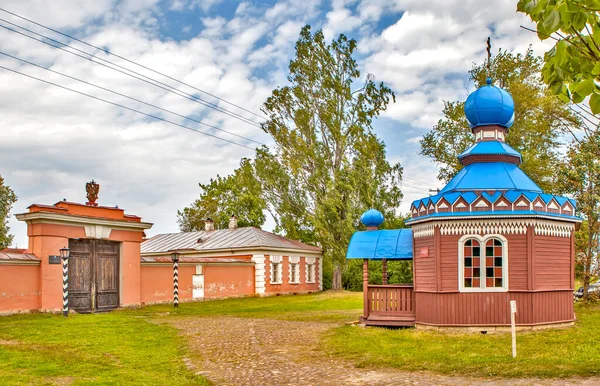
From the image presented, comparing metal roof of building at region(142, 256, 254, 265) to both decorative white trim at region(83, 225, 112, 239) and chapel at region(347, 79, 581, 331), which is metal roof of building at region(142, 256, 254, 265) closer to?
decorative white trim at region(83, 225, 112, 239)

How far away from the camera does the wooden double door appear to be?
21.8 metres

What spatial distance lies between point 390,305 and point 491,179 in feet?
13.9

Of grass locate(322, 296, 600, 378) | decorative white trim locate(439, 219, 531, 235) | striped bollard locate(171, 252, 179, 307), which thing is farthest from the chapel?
striped bollard locate(171, 252, 179, 307)

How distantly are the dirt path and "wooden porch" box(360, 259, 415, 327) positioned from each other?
→ 54.5 inches

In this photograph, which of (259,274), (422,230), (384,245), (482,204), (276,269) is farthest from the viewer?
(276,269)

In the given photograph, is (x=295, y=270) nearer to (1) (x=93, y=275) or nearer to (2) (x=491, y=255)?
(1) (x=93, y=275)

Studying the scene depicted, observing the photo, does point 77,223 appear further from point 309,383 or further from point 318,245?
point 318,245

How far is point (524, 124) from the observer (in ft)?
98.3

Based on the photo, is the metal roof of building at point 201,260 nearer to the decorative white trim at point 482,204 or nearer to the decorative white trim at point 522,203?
the decorative white trim at point 482,204

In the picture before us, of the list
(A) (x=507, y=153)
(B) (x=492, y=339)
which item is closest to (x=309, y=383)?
(B) (x=492, y=339)

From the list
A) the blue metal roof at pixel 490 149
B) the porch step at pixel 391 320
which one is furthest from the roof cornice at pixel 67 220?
the blue metal roof at pixel 490 149

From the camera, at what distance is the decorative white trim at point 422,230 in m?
15.1

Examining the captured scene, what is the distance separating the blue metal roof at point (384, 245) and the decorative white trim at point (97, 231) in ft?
33.4

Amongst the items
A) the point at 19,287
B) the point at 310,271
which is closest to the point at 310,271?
the point at 310,271
